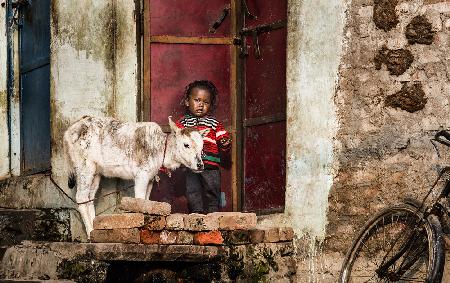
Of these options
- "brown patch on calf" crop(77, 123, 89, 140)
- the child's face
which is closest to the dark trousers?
the child's face

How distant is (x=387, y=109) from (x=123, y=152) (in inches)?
91.7

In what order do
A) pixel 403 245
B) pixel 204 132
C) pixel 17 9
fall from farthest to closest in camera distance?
pixel 17 9 → pixel 204 132 → pixel 403 245

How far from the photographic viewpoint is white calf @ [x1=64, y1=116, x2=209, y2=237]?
992 cm

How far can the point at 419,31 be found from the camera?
930 centimetres

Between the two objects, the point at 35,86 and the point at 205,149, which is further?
the point at 35,86

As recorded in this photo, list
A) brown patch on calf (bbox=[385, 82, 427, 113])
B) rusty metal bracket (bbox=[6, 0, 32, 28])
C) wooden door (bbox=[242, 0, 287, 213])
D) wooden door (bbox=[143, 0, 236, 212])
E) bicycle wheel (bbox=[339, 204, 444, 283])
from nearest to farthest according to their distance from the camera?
bicycle wheel (bbox=[339, 204, 444, 283]) → brown patch on calf (bbox=[385, 82, 427, 113]) → wooden door (bbox=[242, 0, 287, 213]) → wooden door (bbox=[143, 0, 236, 212]) → rusty metal bracket (bbox=[6, 0, 32, 28])

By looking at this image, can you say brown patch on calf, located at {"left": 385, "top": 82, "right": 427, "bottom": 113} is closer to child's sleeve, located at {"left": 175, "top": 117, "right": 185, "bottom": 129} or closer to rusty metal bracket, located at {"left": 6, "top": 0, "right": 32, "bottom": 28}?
child's sleeve, located at {"left": 175, "top": 117, "right": 185, "bottom": 129}

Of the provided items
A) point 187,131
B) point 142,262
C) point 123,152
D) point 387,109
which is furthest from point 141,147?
point 387,109

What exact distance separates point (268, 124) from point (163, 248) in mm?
1836

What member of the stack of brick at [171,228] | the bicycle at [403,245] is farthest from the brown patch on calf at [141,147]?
the bicycle at [403,245]

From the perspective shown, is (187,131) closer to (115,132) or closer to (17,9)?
(115,132)

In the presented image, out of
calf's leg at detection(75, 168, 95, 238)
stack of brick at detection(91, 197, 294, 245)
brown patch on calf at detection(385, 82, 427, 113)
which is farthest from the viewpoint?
calf's leg at detection(75, 168, 95, 238)

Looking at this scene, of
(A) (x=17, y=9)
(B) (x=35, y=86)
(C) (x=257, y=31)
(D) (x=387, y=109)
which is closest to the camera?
(D) (x=387, y=109)

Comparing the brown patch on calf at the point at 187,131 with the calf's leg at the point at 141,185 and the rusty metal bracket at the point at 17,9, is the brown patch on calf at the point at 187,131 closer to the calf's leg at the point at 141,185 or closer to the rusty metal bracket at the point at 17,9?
the calf's leg at the point at 141,185
